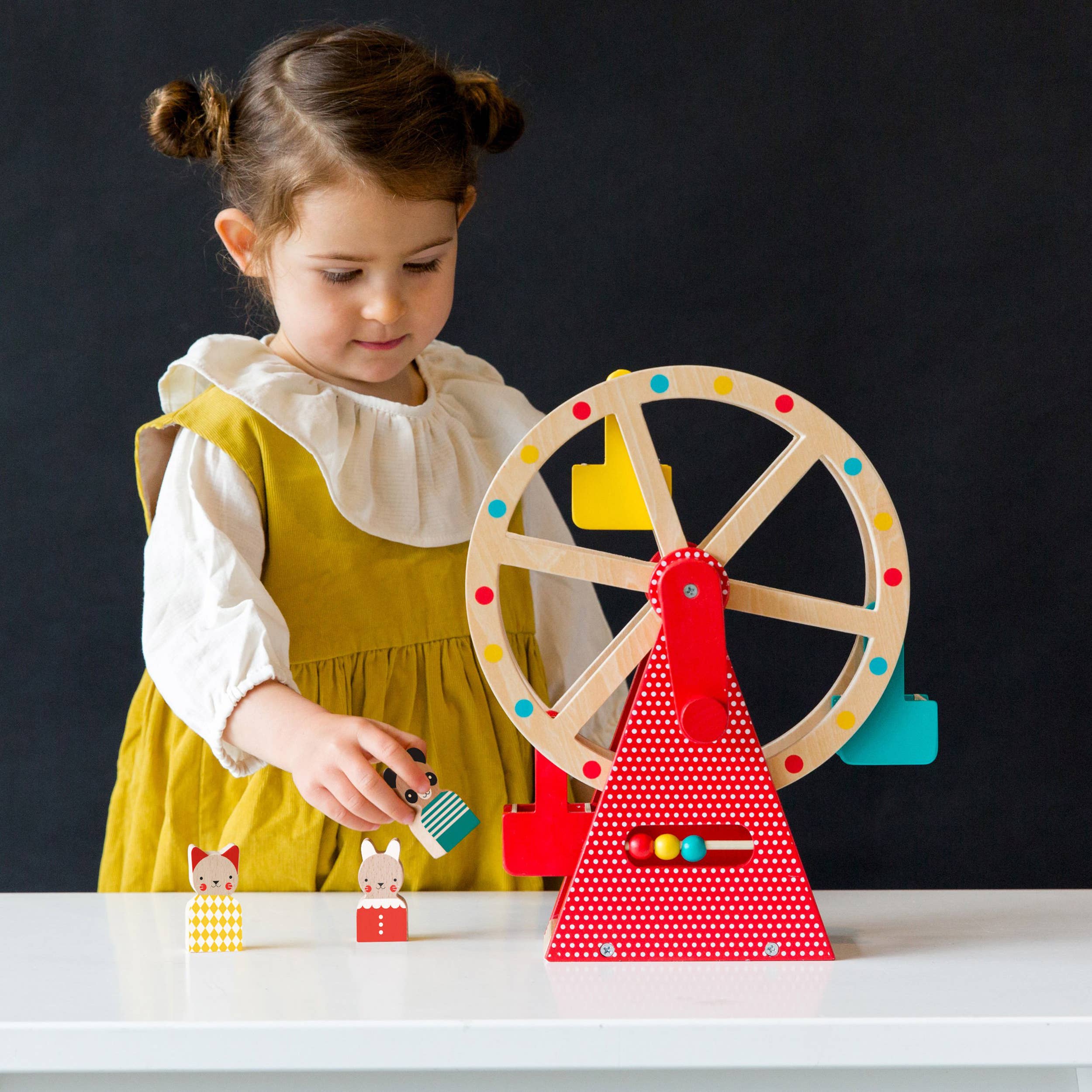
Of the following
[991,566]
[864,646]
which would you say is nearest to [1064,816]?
[991,566]

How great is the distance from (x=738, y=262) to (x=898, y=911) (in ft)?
3.03

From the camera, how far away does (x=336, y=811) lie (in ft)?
2.22

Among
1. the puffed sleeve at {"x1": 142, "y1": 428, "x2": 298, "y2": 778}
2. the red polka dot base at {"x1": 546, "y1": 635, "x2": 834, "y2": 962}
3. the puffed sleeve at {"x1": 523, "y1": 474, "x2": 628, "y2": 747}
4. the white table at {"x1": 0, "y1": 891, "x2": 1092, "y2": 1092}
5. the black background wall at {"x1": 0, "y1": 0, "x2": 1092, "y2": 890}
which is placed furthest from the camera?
the black background wall at {"x1": 0, "y1": 0, "x2": 1092, "y2": 890}

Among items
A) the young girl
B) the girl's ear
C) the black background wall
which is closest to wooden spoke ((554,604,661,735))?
the young girl

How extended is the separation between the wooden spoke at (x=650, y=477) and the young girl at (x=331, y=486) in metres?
0.27

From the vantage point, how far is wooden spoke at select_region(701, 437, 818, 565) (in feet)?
2.08

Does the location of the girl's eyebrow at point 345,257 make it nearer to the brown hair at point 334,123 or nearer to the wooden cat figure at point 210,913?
the brown hair at point 334,123

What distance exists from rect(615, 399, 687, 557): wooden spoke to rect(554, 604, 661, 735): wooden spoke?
0.12 ft

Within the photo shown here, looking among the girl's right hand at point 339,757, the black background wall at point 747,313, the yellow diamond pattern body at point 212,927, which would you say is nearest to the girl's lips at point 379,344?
A: the girl's right hand at point 339,757

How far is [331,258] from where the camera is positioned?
848 mm

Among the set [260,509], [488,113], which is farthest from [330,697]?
[488,113]

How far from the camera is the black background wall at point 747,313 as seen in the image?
1.44m

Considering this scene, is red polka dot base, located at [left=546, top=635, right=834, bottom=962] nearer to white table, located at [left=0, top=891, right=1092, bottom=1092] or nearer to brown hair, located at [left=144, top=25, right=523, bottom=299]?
white table, located at [left=0, top=891, right=1092, bottom=1092]

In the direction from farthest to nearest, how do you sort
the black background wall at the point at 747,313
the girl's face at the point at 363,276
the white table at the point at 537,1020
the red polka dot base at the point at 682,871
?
the black background wall at the point at 747,313, the girl's face at the point at 363,276, the red polka dot base at the point at 682,871, the white table at the point at 537,1020
